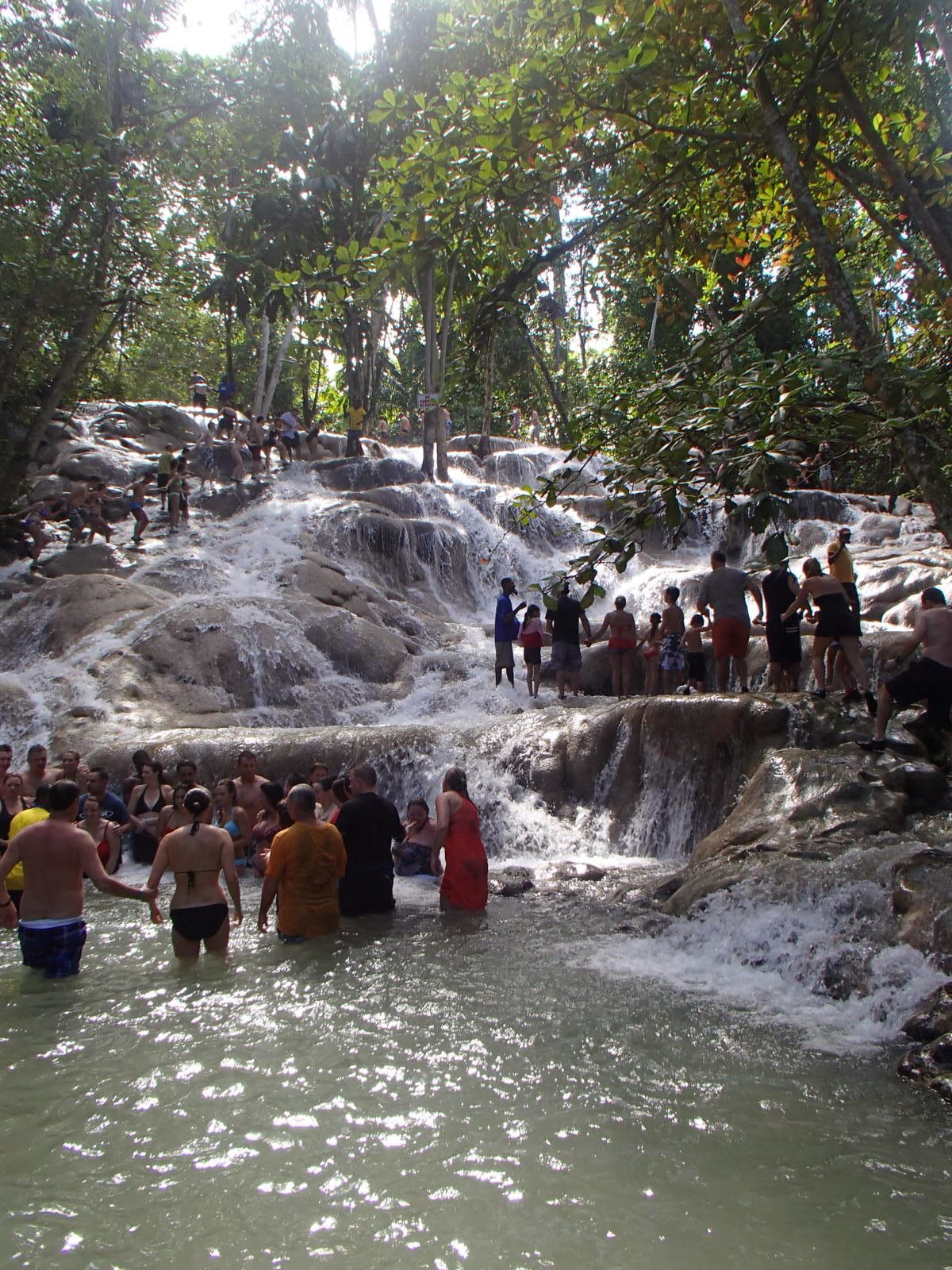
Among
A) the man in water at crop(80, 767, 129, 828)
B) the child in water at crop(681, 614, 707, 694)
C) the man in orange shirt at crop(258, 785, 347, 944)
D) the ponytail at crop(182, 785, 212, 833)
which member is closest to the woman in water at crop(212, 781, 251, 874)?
the man in water at crop(80, 767, 129, 828)

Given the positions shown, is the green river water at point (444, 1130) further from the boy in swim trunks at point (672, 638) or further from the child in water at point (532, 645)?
the child in water at point (532, 645)

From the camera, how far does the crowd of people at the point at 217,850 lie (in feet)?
20.9

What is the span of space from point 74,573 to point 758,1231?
18.8 m

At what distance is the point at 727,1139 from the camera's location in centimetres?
432

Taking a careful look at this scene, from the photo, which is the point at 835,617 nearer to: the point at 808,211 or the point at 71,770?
the point at 808,211

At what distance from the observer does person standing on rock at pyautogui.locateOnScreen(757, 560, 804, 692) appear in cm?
1134

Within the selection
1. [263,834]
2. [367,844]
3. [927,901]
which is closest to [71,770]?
[263,834]

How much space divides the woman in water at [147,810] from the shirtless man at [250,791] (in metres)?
0.96

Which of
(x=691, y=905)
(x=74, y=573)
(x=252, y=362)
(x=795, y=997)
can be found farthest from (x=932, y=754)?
(x=252, y=362)

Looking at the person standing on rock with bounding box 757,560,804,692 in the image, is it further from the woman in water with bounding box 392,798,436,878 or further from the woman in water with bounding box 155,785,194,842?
the woman in water with bounding box 155,785,194,842

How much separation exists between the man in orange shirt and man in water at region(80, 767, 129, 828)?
3869 mm

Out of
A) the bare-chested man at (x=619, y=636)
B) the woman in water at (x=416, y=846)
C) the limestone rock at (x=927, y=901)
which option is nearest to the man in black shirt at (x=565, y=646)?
the bare-chested man at (x=619, y=636)

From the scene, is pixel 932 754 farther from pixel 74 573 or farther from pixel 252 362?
pixel 252 362

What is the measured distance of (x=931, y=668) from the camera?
866 centimetres
